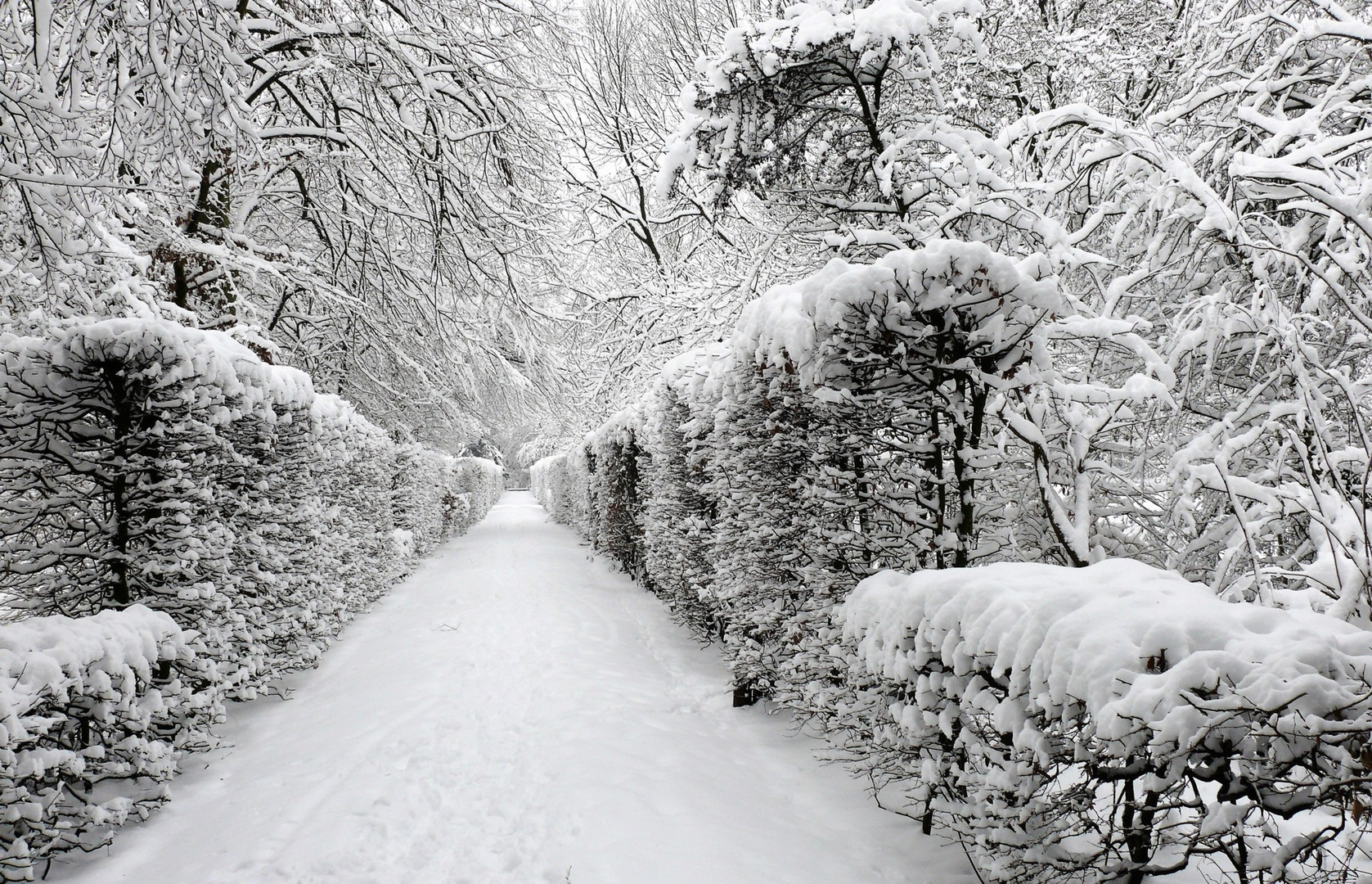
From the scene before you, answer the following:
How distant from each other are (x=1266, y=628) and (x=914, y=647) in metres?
1.15

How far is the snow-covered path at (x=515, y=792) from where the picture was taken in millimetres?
3016

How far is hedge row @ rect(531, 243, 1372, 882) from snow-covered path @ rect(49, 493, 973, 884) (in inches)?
18.0

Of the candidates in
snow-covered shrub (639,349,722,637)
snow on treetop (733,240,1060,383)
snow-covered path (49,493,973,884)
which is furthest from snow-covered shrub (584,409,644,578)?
snow on treetop (733,240,1060,383)

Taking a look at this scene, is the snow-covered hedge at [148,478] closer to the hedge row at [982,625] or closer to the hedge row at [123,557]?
the hedge row at [123,557]

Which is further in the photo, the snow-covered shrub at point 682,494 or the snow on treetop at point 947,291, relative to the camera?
the snow-covered shrub at point 682,494

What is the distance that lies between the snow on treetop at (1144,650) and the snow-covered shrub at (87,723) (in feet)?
11.7

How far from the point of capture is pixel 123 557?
3934 millimetres

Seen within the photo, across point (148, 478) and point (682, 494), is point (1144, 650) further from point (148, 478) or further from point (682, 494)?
point (682, 494)

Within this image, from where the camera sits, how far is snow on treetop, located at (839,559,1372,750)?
1.42 meters

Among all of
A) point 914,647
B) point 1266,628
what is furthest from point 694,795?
point 1266,628

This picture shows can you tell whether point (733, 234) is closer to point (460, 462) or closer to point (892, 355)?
point (892, 355)

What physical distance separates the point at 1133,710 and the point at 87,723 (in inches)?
173

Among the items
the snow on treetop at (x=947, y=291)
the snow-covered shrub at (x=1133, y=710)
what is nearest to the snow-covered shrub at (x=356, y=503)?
the snow on treetop at (x=947, y=291)

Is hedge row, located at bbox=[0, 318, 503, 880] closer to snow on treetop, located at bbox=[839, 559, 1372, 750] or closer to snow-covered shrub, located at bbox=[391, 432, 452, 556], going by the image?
snow on treetop, located at bbox=[839, 559, 1372, 750]
